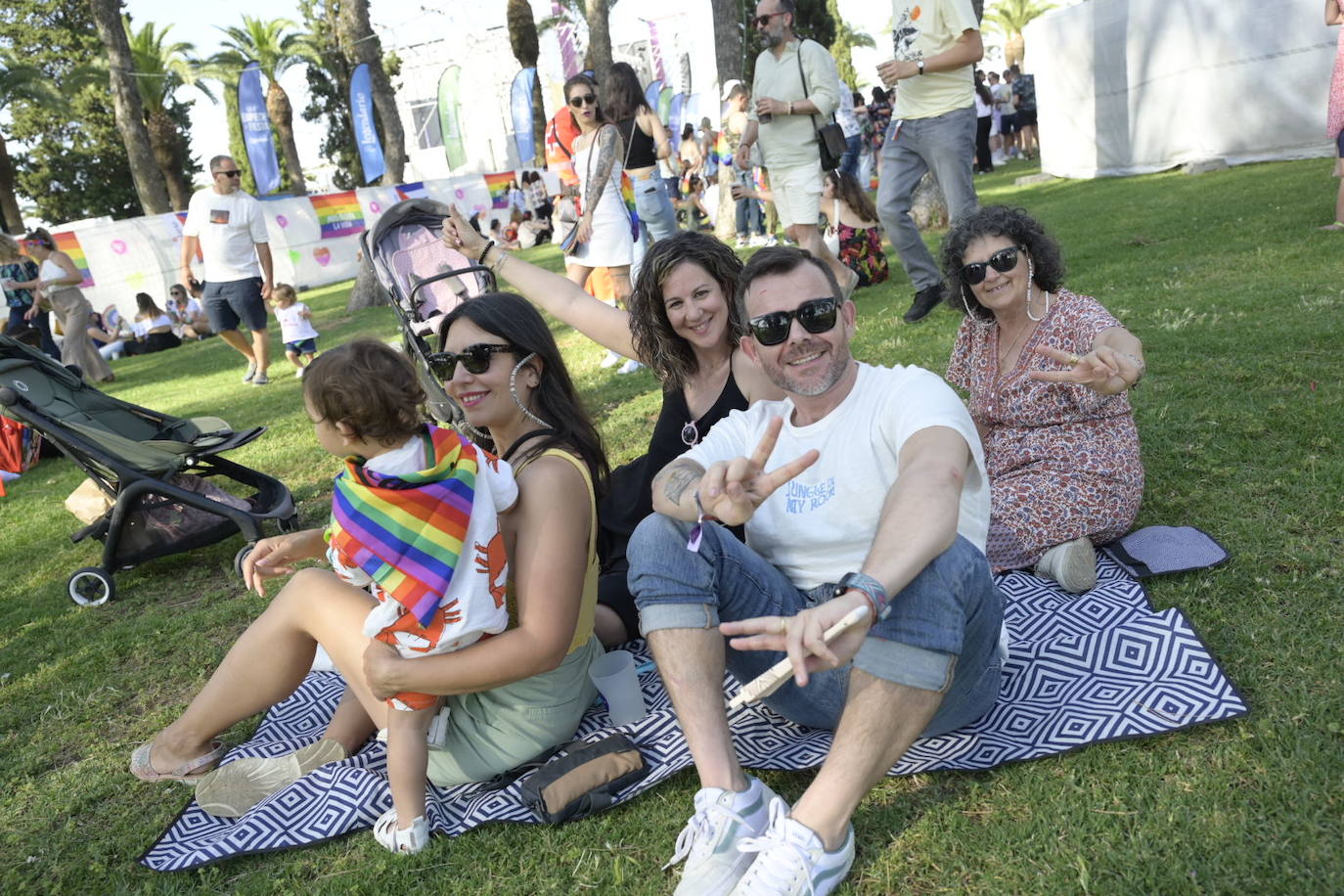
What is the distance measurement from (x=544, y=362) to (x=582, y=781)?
113 cm

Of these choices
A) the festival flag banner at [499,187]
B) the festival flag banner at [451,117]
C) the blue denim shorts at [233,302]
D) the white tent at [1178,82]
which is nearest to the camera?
the blue denim shorts at [233,302]

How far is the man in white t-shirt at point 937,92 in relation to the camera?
6.12m

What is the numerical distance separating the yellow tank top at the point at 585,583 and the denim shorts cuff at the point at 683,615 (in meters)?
0.32

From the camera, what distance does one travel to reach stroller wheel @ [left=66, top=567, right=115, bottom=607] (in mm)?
4691

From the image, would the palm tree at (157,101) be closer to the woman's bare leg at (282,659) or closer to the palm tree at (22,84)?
the palm tree at (22,84)

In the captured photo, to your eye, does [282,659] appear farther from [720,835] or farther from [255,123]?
[255,123]

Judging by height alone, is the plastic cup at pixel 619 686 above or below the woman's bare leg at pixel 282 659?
below

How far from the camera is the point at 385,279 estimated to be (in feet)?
17.4

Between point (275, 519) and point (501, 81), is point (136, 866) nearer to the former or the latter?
point (275, 519)

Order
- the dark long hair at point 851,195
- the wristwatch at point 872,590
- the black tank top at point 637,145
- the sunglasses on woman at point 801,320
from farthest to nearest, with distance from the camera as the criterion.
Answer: the dark long hair at point 851,195
the black tank top at point 637,145
the sunglasses on woman at point 801,320
the wristwatch at point 872,590

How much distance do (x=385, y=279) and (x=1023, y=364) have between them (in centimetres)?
340

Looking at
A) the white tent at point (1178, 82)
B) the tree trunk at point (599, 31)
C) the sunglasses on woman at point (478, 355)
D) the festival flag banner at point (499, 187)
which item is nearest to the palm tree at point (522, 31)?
Answer: the festival flag banner at point (499, 187)

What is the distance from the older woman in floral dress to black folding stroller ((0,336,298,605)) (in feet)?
10.9

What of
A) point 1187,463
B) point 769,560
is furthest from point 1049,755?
point 1187,463
